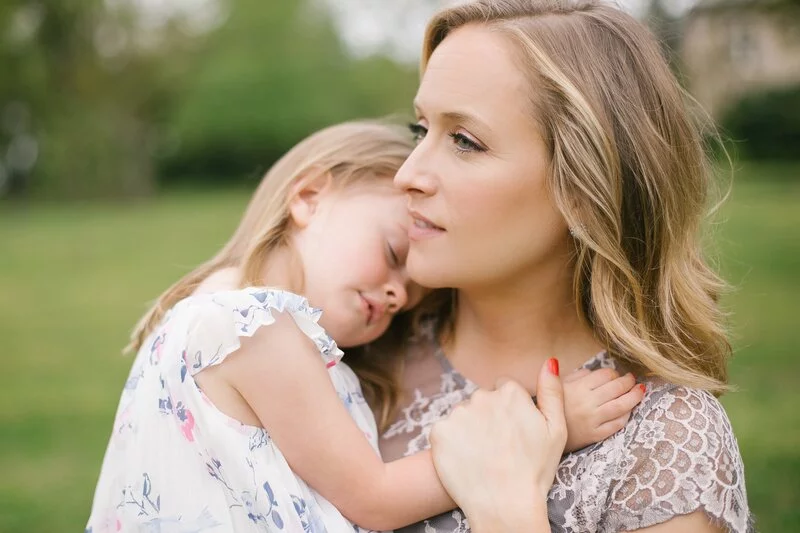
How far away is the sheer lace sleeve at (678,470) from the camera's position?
2.16 meters

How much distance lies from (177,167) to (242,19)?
697 cm

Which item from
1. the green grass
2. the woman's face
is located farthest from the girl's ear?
the green grass

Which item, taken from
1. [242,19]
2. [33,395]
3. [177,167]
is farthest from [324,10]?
[33,395]

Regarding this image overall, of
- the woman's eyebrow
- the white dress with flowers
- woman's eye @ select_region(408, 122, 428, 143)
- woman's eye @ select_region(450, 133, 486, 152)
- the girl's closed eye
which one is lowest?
the white dress with flowers

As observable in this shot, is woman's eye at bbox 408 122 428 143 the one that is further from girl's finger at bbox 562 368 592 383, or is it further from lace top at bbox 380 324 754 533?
lace top at bbox 380 324 754 533

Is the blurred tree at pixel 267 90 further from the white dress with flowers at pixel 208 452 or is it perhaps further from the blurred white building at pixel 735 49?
the white dress with flowers at pixel 208 452

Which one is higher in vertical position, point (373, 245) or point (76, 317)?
point (76, 317)

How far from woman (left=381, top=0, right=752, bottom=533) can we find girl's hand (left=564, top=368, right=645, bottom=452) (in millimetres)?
27

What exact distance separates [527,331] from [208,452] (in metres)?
1.05

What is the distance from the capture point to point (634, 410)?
7.81 feet

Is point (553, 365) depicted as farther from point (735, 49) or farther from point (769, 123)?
point (735, 49)

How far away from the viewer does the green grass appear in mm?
5324

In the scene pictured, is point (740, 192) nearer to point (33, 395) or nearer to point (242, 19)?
point (33, 395)

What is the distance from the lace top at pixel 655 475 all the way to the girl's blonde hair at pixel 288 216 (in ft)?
2.06
